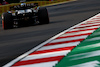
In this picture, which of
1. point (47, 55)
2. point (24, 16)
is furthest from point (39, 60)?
point (24, 16)

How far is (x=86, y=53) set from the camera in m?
6.53

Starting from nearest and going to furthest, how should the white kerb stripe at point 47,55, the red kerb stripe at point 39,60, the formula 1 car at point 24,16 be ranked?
the red kerb stripe at point 39,60 → the white kerb stripe at point 47,55 → the formula 1 car at point 24,16

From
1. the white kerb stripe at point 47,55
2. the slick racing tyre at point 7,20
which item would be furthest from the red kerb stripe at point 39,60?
the slick racing tyre at point 7,20

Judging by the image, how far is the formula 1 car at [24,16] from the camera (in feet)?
47.7

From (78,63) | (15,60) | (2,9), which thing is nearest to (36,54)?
(15,60)

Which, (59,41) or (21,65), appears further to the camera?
(59,41)

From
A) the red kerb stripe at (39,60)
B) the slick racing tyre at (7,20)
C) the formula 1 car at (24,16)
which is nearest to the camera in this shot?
the red kerb stripe at (39,60)

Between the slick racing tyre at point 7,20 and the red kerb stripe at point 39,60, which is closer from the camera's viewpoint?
the red kerb stripe at point 39,60

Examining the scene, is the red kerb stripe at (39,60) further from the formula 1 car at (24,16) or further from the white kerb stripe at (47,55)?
the formula 1 car at (24,16)

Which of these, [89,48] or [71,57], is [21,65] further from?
[89,48]

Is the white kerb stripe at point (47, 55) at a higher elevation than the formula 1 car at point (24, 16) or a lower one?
lower

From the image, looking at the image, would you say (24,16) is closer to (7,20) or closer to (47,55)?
(7,20)

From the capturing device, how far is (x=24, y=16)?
14711 mm

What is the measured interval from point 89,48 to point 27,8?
27.0 feet
